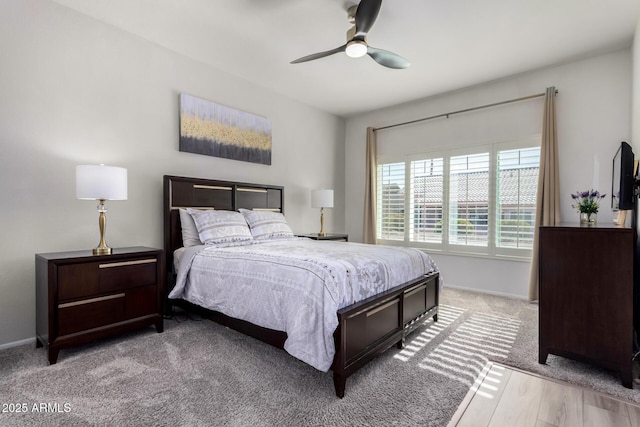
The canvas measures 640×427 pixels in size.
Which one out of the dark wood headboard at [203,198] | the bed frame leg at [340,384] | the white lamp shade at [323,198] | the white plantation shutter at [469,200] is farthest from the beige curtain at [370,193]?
the bed frame leg at [340,384]

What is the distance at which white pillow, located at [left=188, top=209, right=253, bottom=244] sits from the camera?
10.4 ft

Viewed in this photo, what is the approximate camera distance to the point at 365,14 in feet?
7.64

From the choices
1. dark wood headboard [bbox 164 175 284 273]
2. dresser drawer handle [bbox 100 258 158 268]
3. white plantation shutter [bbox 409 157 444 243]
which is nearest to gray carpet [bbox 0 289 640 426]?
dresser drawer handle [bbox 100 258 158 268]

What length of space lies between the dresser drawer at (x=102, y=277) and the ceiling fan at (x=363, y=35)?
2.43 metres

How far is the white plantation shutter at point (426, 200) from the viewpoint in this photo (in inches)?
187

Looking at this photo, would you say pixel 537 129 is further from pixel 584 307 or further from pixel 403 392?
pixel 403 392

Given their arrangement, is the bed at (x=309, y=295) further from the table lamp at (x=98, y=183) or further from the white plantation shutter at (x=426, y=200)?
the white plantation shutter at (x=426, y=200)

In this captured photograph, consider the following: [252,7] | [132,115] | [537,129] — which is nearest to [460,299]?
[537,129]

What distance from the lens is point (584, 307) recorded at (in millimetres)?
2123

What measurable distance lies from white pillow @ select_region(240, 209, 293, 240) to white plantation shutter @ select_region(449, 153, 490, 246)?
246 cm

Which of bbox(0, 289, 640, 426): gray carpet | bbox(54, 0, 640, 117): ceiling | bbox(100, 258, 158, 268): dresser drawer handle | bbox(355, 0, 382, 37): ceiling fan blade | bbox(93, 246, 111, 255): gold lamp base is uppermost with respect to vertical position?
bbox(54, 0, 640, 117): ceiling

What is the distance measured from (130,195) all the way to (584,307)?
3.97m

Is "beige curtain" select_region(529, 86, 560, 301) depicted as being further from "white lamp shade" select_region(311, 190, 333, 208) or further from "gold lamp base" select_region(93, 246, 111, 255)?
"gold lamp base" select_region(93, 246, 111, 255)

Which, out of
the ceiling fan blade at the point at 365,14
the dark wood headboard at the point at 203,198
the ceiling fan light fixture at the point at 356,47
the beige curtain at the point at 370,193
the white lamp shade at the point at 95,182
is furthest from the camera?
the beige curtain at the point at 370,193
